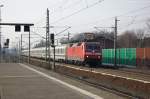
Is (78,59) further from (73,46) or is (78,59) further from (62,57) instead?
(62,57)

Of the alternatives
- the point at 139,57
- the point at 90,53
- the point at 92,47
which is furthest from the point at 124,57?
the point at 90,53

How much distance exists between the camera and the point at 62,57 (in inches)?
2813

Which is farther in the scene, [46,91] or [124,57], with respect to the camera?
[124,57]

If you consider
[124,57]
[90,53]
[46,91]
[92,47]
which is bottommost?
[46,91]

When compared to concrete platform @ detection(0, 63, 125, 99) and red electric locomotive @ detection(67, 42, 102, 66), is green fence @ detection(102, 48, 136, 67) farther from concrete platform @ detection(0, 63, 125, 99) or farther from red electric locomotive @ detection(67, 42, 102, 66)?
concrete platform @ detection(0, 63, 125, 99)

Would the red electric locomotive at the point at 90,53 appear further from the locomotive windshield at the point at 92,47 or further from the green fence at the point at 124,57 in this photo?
the green fence at the point at 124,57

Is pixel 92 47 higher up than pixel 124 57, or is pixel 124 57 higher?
pixel 92 47

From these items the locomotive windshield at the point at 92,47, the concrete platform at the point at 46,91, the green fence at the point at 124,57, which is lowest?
the concrete platform at the point at 46,91

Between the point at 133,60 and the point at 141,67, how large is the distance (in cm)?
445

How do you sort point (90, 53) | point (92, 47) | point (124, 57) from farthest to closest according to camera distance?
point (124, 57) → point (92, 47) → point (90, 53)

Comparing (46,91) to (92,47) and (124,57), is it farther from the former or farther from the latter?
(124,57)

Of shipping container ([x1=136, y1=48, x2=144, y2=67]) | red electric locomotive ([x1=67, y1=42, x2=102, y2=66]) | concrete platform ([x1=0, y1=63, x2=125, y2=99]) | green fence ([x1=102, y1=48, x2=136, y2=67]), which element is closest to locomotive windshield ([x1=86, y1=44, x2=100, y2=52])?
red electric locomotive ([x1=67, y1=42, x2=102, y2=66])

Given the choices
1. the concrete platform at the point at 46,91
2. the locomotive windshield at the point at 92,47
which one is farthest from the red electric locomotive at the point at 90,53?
the concrete platform at the point at 46,91

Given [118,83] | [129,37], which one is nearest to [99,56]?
[118,83]
